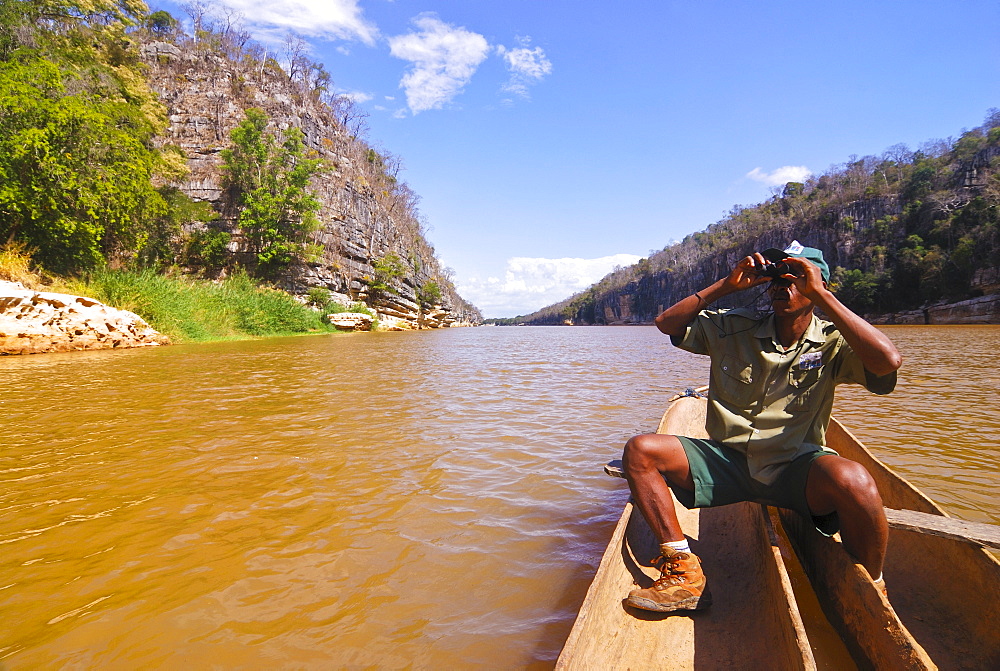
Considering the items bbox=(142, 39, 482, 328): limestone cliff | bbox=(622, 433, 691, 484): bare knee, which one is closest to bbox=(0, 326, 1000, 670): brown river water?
bbox=(622, 433, 691, 484): bare knee

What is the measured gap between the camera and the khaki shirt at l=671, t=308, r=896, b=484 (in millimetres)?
2221

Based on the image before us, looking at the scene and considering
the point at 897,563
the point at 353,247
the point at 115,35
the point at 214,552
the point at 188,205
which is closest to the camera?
the point at 897,563

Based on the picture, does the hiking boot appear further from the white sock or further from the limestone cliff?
the limestone cliff

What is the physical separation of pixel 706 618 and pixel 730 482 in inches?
25.8

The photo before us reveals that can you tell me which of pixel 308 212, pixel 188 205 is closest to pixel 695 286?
pixel 308 212

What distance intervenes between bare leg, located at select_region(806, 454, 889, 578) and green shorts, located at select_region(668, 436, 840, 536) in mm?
147

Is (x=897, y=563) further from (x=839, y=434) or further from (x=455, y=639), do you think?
(x=455, y=639)

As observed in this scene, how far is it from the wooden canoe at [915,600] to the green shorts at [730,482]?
23 cm

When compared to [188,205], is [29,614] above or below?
below

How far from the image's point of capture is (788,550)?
265 cm

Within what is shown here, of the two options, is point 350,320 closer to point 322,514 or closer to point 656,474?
point 322,514

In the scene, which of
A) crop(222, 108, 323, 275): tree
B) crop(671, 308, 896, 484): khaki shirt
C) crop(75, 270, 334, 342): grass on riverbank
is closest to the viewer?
crop(671, 308, 896, 484): khaki shirt

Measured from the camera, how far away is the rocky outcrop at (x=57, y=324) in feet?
37.1

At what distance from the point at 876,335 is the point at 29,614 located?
158 inches
